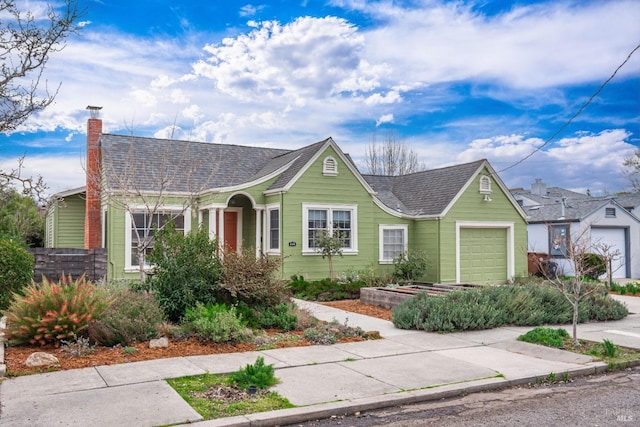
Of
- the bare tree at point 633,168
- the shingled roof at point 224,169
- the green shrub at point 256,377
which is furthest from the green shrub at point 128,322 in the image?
the bare tree at point 633,168

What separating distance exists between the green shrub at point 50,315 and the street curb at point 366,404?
13.2 ft

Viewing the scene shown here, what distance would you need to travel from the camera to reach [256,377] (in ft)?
20.9

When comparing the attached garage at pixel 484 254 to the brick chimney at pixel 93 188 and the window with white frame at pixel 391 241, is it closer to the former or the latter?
the window with white frame at pixel 391 241

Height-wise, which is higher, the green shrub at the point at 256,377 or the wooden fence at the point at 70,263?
the wooden fence at the point at 70,263

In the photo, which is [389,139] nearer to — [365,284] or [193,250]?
[365,284]

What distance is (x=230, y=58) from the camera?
16156 mm

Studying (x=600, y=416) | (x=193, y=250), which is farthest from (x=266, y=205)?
(x=600, y=416)

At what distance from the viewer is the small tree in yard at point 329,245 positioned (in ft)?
57.5

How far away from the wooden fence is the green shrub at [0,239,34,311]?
9.47 ft

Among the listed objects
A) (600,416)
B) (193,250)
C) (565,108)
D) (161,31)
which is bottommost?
(600,416)

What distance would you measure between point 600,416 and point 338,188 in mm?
13448

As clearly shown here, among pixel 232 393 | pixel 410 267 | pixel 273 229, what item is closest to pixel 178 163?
pixel 273 229

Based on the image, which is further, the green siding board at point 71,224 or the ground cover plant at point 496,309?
the green siding board at point 71,224

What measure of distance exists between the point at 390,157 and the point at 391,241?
65.2ft
